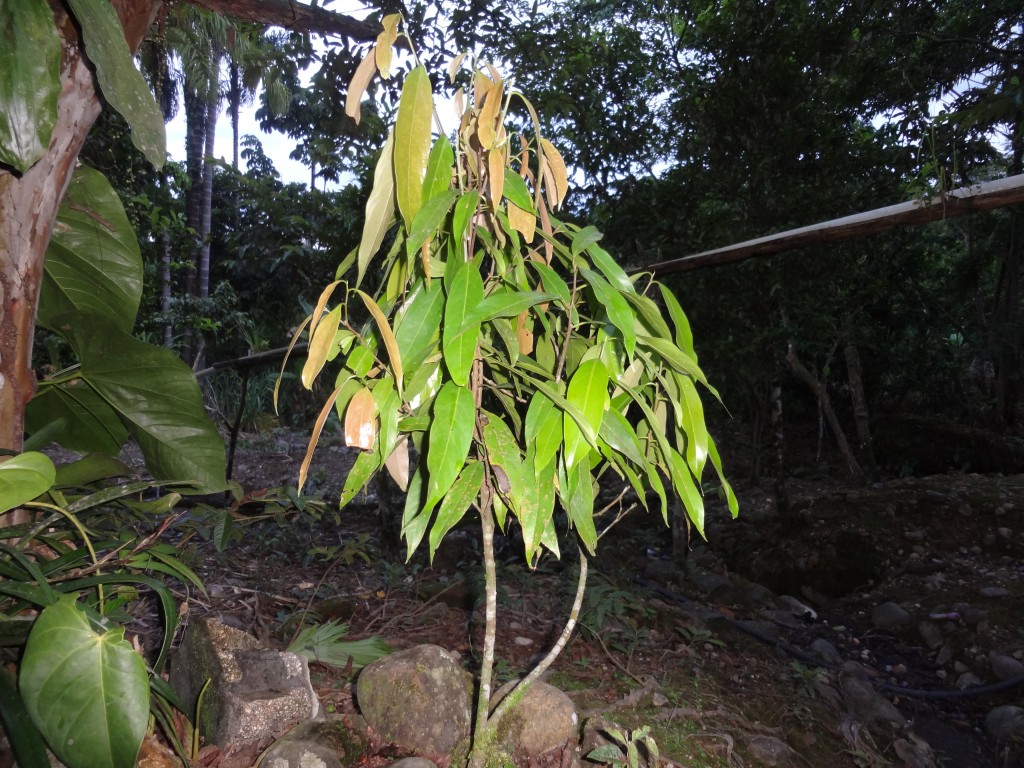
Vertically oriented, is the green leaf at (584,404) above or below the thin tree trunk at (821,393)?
above

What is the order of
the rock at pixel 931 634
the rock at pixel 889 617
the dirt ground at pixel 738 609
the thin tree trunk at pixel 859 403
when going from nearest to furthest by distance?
the dirt ground at pixel 738 609 < the rock at pixel 931 634 < the rock at pixel 889 617 < the thin tree trunk at pixel 859 403

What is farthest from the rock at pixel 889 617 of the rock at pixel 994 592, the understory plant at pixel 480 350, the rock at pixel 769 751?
the understory plant at pixel 480 350

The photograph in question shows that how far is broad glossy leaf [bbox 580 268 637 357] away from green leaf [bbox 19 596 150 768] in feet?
2.35

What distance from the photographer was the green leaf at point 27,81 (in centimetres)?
88

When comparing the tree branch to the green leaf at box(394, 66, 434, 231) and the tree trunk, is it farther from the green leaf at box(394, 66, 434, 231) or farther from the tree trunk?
the green leaf at box(394, 66, 434, 231)

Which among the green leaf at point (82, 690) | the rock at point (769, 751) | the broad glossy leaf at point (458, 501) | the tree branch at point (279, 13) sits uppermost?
the tree branch at point (279, 13)

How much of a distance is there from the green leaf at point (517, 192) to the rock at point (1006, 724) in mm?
2926

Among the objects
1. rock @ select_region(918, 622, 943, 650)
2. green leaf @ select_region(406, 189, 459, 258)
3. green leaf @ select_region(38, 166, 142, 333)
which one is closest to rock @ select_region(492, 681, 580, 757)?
green leaf @ select_region(406, 189, 459, 258)

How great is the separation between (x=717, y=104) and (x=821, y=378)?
3.79m

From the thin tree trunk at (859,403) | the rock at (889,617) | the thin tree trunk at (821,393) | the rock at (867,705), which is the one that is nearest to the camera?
the rock at (867,705)

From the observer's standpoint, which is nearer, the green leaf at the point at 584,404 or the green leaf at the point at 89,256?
the green leaf at the point at 584,404

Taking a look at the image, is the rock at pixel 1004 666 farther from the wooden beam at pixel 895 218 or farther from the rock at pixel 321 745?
the rock at pixel 321 745

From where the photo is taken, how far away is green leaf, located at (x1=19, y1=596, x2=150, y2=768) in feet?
2.43

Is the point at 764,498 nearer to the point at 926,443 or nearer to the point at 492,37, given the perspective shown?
the point at 926,443
